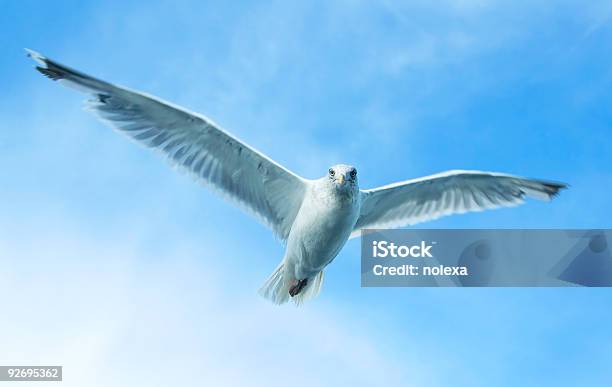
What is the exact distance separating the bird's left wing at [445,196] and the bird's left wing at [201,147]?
0.89 m

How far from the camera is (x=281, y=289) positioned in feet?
35.1

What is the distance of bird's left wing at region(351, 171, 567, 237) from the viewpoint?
420 inches

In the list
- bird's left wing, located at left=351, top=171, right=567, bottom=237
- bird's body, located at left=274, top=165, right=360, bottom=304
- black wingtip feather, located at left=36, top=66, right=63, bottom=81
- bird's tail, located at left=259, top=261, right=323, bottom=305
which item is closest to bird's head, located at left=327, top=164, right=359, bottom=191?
bird's body, located at left=274, top=165, right=360, bottom=304

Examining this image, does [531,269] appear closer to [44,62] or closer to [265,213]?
[265,213]

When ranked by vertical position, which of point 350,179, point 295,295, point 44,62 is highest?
→ point 44,62

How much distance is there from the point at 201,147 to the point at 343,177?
5.04 feet

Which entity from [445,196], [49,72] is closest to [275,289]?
[445,196]

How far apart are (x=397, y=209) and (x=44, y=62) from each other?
3981 mm

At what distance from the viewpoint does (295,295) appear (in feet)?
35.2

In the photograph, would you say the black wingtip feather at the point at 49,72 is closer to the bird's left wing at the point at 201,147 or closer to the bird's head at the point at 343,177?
the bird's left wing at the point at 201,147

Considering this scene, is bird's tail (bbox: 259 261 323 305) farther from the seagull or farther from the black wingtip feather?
the black wingtip feather

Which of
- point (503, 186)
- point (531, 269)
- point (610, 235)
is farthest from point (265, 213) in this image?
point (610, 235)

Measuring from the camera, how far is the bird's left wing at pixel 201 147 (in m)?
9.74

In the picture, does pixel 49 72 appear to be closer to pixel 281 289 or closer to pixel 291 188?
pixel 291 188
